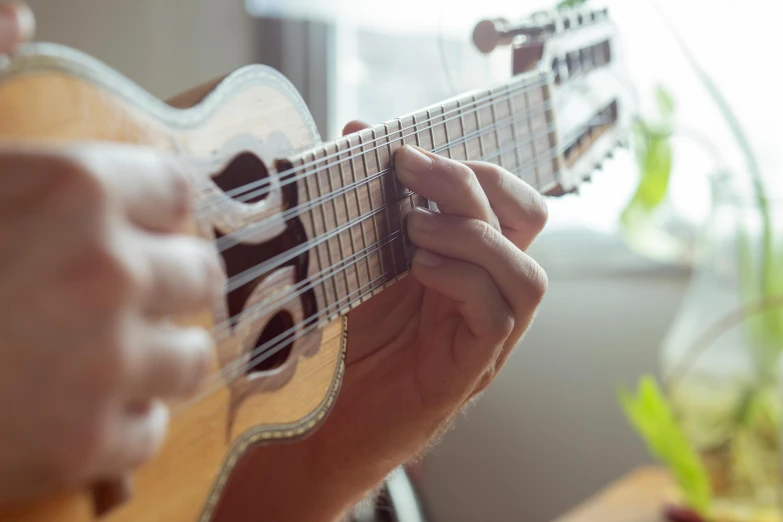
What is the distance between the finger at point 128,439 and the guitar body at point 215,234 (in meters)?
0.05

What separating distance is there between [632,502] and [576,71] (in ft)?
2.30

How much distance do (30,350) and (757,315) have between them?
3.48 feet

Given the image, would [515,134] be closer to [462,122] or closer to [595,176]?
[462,122]

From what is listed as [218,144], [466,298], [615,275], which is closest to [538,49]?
[466,298]

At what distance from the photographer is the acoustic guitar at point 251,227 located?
15.7 inches

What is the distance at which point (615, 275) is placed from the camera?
1.53 metres

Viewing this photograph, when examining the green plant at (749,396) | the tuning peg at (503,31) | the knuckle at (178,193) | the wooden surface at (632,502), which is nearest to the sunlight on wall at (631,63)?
the green plant at (749,396)

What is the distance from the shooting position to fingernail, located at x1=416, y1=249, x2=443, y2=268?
61cm

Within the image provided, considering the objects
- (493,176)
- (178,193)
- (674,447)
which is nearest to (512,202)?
(493,176)

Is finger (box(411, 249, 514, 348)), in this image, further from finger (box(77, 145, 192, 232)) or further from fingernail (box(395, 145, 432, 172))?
finger (box(77, 145, 192, 232))

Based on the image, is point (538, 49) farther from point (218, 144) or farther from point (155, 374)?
point (155, 374)

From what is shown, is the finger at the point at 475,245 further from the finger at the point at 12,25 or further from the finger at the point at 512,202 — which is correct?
the finger at the point at 12,25

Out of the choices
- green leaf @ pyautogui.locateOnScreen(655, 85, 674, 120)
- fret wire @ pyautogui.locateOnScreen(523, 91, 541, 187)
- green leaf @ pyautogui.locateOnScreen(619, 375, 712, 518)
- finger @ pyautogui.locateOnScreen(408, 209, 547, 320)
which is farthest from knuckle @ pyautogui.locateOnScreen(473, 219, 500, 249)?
green leaf @ pyautogui.locateOnScreen(655, 85, 674, 120)

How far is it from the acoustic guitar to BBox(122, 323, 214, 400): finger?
Answer: 8 centimetres
